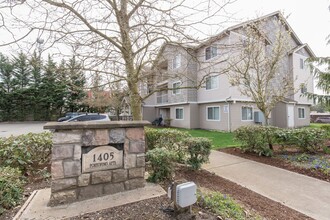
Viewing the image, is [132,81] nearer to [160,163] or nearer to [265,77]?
[160,163]

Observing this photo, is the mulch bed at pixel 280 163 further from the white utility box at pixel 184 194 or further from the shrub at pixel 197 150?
the white utility box at pixel 184 194

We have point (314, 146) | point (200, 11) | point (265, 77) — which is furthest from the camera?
point (265, 77)

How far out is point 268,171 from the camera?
5.58 metres

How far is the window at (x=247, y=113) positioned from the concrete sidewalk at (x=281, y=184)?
9.91 m

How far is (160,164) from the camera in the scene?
392 centimetres

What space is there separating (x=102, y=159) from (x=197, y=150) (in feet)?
8.12

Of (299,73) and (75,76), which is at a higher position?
(299,73)

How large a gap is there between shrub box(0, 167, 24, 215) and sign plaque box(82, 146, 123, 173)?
116cm

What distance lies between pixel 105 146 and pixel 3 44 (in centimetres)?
366

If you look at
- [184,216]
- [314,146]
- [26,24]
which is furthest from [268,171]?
[26,24]

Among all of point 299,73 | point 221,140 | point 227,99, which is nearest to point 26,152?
point 221,140

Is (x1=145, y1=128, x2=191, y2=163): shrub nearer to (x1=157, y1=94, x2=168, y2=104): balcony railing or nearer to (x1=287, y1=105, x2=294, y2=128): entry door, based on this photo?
(x1=157, y1=94, x2=168, y2=104): balcony railing

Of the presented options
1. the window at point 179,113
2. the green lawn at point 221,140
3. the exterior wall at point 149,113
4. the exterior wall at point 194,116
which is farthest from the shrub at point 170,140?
the exterior wall at point 149,113

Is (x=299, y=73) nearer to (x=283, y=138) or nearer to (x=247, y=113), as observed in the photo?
(x=247, y=113)
